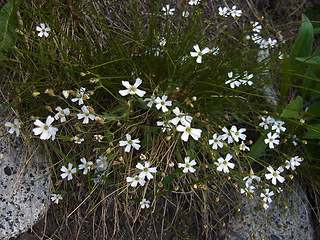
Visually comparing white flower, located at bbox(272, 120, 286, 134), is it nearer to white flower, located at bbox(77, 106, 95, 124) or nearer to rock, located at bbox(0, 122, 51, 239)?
white flower, located at bbox(77, 106, 95, 124)

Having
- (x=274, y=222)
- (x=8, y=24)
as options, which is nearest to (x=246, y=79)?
(x=274, y=222)

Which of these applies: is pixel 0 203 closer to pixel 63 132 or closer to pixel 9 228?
pixel 9 228

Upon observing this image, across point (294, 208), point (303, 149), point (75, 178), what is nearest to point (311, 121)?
point (303, 149)

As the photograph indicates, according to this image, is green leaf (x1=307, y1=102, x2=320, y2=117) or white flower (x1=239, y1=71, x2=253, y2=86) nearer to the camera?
white flower (x1=239, y1=71, x2=253, y2=86)

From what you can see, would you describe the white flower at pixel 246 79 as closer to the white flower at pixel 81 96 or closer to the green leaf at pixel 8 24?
the white flower at pixel 81 96

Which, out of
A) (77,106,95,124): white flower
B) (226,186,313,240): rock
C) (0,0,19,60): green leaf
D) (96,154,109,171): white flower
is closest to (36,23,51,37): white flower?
(0,0,19,60): green leaf

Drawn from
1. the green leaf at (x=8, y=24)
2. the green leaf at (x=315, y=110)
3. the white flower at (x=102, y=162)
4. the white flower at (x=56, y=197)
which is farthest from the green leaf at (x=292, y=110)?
the green leaf at (x=8, y=24)
